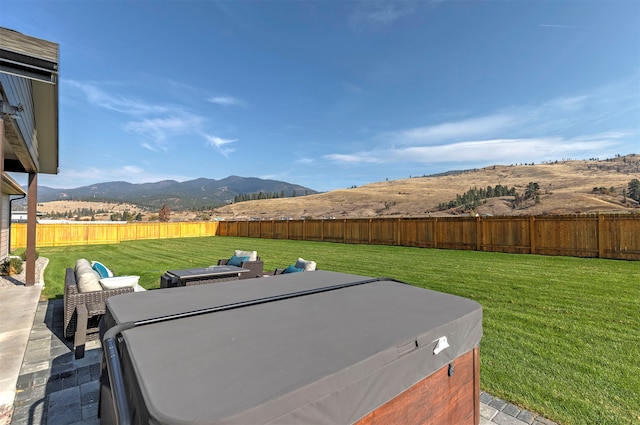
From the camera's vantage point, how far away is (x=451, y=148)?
46000 millimetres

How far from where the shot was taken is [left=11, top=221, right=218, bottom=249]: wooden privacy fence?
19.2 meters

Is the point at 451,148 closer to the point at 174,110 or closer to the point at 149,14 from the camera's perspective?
the point at 174,110

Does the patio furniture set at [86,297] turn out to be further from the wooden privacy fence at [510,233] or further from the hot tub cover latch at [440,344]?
the wooden privacy fence at [510,233]

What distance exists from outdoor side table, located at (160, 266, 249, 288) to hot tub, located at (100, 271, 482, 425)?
3.57 m

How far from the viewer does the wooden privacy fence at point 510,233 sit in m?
9.88

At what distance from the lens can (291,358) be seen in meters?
1.34

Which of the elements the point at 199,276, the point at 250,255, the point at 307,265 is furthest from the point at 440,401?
the point at 250,255

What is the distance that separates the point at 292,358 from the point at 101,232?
26.5 metres

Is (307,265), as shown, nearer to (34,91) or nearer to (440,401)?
(440,401)

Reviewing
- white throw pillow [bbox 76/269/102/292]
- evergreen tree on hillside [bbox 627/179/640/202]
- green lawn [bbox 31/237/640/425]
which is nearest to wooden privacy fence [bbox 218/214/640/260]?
green lawn [bbox 31/237/640/425]

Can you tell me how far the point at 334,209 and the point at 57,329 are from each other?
158 ft

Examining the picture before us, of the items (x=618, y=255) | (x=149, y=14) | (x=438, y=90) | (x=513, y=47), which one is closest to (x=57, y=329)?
(x=149, y=14)

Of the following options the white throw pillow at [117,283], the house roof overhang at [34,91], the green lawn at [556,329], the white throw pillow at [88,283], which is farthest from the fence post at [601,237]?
the house roof overhang at [34,91]

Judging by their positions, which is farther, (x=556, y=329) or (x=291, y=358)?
(x=556, y=329)
